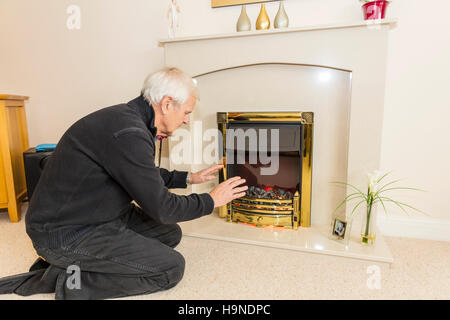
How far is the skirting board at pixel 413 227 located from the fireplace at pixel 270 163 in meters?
0.47

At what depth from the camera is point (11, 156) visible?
7.43 feet

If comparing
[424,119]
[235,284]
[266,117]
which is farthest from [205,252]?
[424,119]

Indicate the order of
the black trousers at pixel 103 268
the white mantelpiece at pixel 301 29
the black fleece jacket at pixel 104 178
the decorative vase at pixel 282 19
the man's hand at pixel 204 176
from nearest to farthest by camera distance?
1. the black fleece jacket at pixel 104 178
2. the black trousers at pixel 103 268
3. the white mantelpiece at pixel 301 29
4. the man's hand at pixel 204 176
5. the decorative vase at pixel 282 19

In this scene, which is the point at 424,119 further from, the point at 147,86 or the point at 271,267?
the point at 147,86

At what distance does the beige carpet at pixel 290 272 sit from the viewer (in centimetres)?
137

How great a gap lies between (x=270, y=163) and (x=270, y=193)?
188 mm

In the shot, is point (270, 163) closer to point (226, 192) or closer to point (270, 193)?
point (270, 193)

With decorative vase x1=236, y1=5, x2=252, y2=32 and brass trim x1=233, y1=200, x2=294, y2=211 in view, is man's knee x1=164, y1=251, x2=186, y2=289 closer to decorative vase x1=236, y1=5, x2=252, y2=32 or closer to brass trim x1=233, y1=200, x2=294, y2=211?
brass trim x1=233, y1=200, x2=294, y2=211

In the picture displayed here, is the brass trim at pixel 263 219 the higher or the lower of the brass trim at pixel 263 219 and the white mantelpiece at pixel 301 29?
the lower

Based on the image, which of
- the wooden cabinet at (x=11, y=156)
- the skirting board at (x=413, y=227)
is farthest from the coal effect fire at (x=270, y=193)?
the wooden cabinet at (x=11, y=156)

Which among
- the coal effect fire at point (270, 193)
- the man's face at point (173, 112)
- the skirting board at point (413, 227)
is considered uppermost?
the man's face at point (173, 112)

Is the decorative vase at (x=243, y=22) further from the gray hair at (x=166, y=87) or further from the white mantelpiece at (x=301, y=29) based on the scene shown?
the gray hair at (x=166, y=87)

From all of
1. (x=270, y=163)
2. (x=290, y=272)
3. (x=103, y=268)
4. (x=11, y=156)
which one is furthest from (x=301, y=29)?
(x=11, y=156)

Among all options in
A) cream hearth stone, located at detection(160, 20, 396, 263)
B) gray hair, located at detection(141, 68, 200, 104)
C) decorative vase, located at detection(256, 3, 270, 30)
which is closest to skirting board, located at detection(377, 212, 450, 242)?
cream hearth stone, located at detection(160, 20, 396, 263)
